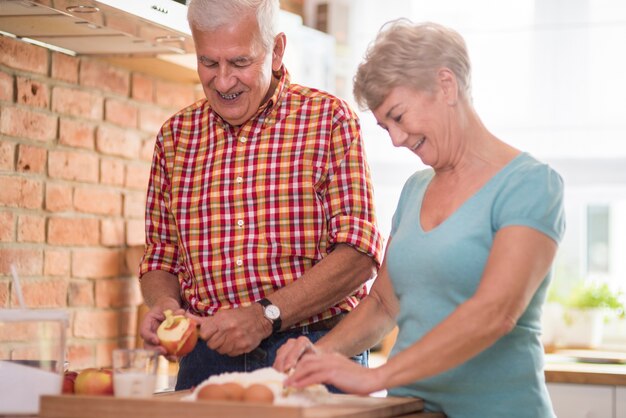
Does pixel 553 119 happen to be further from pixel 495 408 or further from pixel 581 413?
pixel 495 408

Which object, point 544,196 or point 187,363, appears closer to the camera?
point 544,196

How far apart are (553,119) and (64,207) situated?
1.87 m

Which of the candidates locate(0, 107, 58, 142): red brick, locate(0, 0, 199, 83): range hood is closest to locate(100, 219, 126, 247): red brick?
locate(0, 107, 58, 142): red brick

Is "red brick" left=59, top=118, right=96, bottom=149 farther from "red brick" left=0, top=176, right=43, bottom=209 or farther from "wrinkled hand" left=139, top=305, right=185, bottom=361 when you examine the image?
"wrinkled hand" left=139, top=305, right=185, bottom=361

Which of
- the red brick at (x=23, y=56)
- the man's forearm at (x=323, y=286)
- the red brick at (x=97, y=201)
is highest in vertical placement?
the red brick at (x=23, y=56)

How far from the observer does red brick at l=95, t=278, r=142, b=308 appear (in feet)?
9.24

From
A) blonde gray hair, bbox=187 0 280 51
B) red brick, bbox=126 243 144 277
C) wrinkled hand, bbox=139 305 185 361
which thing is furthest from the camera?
red brick, bbox=126 243 144 277

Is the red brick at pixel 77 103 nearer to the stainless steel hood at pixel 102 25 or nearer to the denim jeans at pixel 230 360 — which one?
the stainless steel hood at pixel 102 25

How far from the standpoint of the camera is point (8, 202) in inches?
96.8

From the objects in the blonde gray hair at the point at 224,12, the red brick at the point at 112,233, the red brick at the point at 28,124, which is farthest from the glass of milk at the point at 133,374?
the red brick at the point at 112,233

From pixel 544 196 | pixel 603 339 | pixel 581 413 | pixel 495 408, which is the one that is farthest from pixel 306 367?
pixel 603 339

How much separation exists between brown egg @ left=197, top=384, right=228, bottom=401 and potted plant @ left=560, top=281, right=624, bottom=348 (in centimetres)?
224

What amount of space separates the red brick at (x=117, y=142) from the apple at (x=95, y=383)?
1.22 meters

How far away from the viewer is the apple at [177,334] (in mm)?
1778
